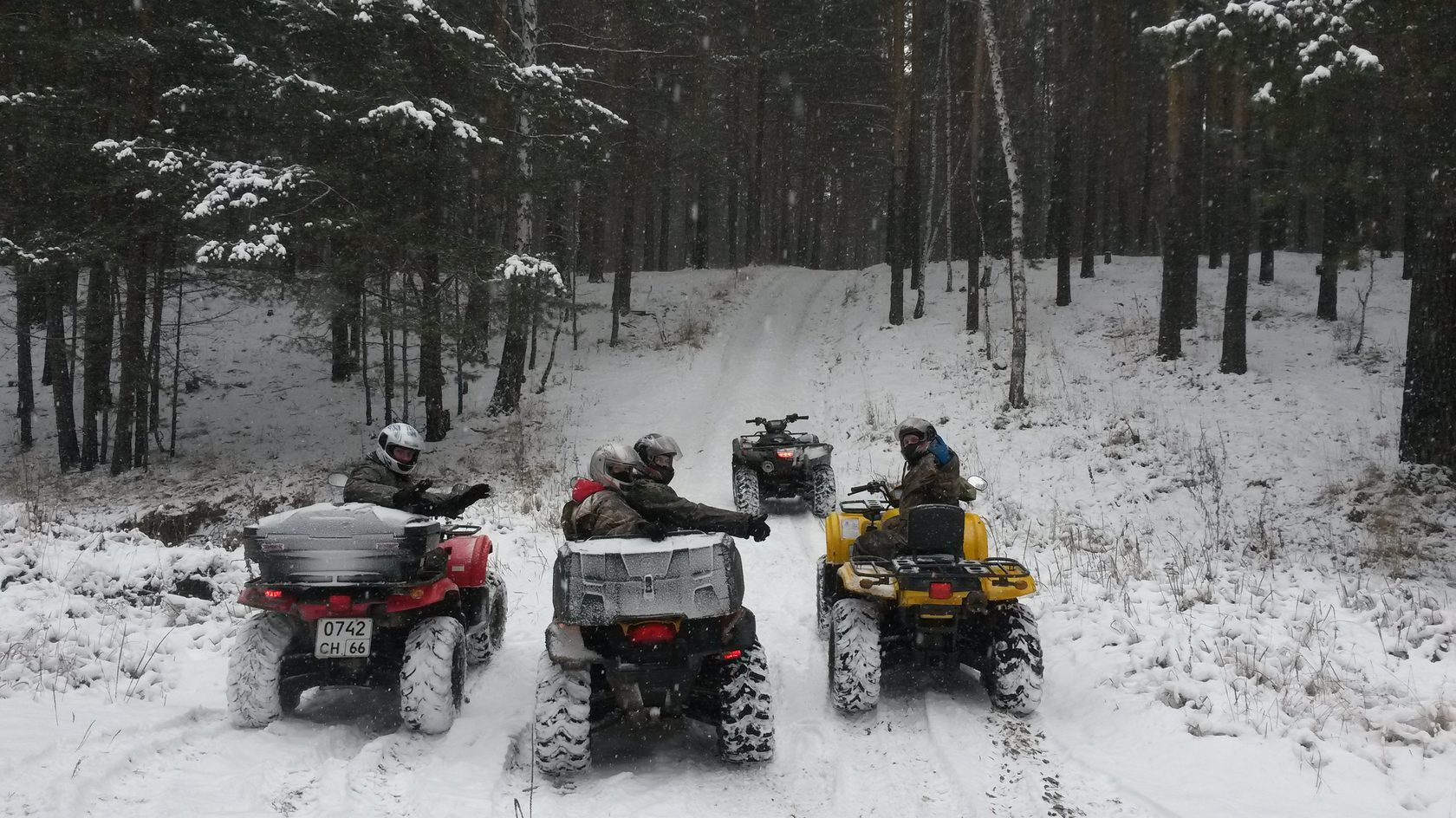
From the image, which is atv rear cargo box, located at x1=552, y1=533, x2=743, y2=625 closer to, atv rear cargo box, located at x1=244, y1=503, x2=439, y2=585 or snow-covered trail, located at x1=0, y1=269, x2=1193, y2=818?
snow-covered trail, located at x1=0, y1=269, x2=1193, y2=818

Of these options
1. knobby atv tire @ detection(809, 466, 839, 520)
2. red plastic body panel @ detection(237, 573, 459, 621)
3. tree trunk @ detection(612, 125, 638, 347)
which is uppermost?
tree trunk @ detection(612, 125, 638, 347)

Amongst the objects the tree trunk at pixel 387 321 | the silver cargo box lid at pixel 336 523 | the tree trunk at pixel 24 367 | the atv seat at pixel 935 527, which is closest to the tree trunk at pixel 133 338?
the tree trunk at pixel 24 367

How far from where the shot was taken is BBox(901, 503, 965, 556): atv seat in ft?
18.4

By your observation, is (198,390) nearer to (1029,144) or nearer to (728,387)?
(728,387)

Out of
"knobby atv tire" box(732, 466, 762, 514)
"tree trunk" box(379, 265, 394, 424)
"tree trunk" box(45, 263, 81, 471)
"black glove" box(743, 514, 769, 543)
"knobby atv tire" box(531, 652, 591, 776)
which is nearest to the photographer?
"knobby atv tire" box(531, 652, 591, 776)

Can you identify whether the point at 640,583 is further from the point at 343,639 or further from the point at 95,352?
the point at 95,352

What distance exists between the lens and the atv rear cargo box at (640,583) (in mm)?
4383

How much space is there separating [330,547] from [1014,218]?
1377cm

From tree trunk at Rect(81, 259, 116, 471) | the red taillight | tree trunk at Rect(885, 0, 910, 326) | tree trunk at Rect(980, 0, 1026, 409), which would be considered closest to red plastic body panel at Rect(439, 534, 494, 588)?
the red taillight

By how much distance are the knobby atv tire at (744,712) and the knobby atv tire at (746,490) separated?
6652 millimetres

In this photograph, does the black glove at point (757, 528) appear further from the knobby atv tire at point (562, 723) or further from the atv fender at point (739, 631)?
the knobby atv tire at point (562, 723)

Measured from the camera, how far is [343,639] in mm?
4824

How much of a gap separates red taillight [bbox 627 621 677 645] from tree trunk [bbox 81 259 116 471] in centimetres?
1474

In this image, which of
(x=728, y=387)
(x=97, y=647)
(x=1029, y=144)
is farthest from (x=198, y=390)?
(x=1029, y=144)
